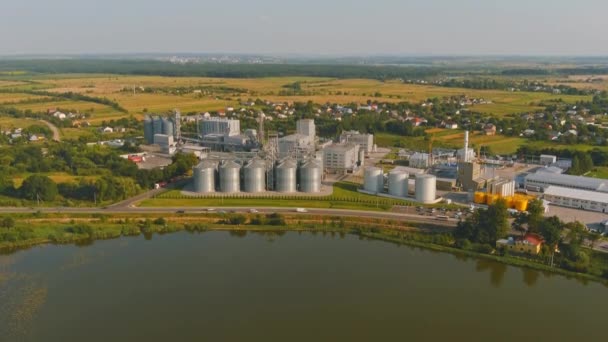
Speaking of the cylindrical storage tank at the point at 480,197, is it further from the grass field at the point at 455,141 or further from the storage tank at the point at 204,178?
the grass field at the point at 455,141

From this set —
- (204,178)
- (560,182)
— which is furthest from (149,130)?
(560,182)

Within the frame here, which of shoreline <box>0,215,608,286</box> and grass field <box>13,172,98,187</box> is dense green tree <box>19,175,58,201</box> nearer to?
shoreline <box>0,215,608,286</box>

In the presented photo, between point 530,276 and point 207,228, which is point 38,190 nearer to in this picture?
point 207,228

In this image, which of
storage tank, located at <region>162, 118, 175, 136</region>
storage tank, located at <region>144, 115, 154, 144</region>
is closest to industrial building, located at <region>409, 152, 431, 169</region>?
storage tank, located at <region>162, 118, 175, 136</region>

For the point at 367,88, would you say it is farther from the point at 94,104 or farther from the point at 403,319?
the point at 403,319

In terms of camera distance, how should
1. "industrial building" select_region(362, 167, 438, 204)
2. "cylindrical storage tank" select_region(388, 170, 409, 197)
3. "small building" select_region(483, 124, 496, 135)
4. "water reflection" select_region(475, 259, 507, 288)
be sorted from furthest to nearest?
"small building" select_region(483, 124, 496, 135)
"cylindrical storage tank" select_region(388, 170, 409, 197)
"industrial building" select_region(362, 167, 438, 204)
"water reflection" select_region(475, 259, 507, 288)

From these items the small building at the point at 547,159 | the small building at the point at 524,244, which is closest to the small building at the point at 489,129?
the small building at the point at 547,159
